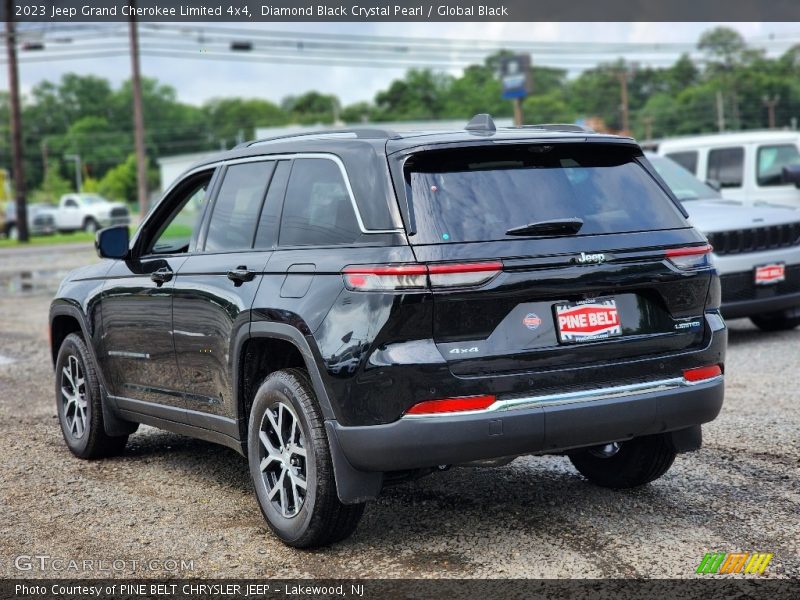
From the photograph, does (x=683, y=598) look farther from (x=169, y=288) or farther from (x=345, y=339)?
(x=169, y=288)

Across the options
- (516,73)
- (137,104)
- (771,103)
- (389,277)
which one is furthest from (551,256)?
(771,103)

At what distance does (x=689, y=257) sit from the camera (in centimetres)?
480

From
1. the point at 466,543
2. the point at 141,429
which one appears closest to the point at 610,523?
the point at 466,543

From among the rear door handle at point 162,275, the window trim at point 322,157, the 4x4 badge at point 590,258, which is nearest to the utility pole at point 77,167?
the rear door handle at point 162,275

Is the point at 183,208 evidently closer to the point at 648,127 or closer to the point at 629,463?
the point at 629,463

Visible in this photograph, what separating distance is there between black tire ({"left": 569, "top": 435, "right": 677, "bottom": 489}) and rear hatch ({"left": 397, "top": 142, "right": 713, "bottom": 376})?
2.43 feet

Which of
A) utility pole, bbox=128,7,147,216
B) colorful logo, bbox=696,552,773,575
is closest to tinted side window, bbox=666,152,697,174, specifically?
colorful logo, bbox=696,552,773,575

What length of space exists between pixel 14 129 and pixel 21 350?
33.3 m

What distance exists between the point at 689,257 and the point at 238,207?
2.26 metres

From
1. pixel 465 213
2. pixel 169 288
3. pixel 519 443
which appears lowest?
pixel 519 443

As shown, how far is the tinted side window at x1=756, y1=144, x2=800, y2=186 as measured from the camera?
45.6 feet

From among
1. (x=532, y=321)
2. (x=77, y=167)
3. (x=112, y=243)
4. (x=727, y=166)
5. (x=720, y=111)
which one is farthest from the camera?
(x=77, y=167)

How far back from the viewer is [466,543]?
4.76 m

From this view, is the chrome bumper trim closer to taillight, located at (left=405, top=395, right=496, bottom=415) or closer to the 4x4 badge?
taillight, located at (left=405, top=395, right=496, bottom=415)
